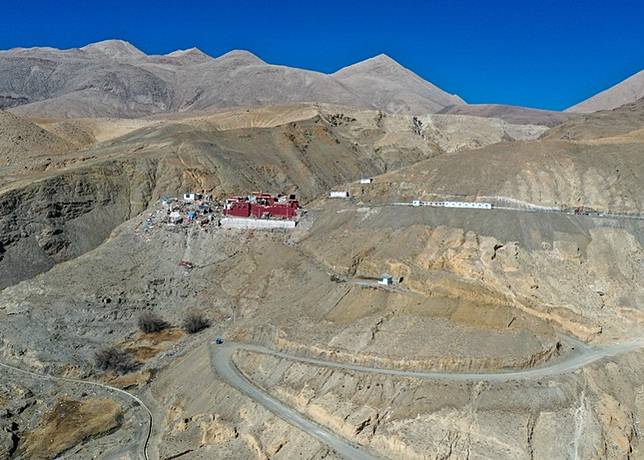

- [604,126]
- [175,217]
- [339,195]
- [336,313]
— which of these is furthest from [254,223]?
[604,126]

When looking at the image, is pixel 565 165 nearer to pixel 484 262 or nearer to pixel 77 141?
pixel 484 262

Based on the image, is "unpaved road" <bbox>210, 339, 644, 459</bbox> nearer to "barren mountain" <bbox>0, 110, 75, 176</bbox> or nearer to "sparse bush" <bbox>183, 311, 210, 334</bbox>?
"sparse bush" <bbox>183, 311, 210, 334</bbox>

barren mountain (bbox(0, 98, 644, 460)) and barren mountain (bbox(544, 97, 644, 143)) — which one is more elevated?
barren mountain (bbox(544, 97, 644, 143))

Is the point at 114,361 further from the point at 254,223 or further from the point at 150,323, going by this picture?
the point at 254,223

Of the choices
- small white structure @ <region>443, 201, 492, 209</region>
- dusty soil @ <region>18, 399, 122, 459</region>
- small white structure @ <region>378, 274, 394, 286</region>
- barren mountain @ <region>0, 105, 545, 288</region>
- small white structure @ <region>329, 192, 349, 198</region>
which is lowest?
dusty soil @ <region>18, 399, 122, 459</region>

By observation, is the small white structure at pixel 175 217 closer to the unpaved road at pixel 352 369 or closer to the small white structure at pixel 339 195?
the small white structure at pixel 339 195

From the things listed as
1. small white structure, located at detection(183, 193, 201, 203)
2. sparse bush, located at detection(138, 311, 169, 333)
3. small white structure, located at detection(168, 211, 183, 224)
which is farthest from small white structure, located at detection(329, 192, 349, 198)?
sparse bush, located at detection(138, 311, 169, 333)
